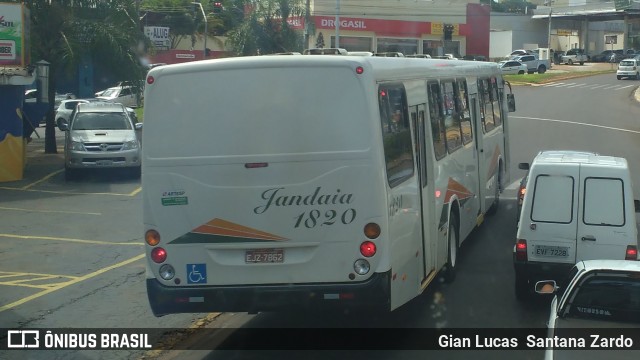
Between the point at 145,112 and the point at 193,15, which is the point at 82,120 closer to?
the point at 145,112

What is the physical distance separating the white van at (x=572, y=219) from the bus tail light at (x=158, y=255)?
472 centimetres

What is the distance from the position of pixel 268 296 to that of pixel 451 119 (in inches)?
219

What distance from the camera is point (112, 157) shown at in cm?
2377

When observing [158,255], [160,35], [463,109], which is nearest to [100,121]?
[463,109]

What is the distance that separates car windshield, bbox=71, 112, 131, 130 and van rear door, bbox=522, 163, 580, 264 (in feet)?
54.6

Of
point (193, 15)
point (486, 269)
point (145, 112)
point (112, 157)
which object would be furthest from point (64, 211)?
point (193, 15)

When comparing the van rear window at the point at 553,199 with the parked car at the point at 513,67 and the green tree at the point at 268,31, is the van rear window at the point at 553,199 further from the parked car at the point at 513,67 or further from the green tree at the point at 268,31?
the parked car at the point at 513,67

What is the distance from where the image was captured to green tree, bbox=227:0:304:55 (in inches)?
2039

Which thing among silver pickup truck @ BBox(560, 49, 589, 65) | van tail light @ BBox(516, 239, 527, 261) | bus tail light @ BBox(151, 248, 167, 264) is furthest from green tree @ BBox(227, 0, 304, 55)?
silver pickup truck @ BBox(560, 49, 589, 65)

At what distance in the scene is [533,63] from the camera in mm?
75188

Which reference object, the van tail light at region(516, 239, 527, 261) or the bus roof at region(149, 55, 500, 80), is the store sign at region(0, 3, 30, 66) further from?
the van tail light at region(516, 239, 527, 261)

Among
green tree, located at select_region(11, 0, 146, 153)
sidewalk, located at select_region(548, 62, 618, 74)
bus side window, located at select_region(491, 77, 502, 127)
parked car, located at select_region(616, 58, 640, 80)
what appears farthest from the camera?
sidewalk, located at select_region(548, 62, 618, 74)

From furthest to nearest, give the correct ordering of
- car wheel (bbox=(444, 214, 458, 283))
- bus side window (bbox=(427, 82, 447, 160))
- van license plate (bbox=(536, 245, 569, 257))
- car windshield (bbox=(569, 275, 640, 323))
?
car wheel (bbox=(444, 214, 458, 283)), bus side window (bbox=(427, 82, 447, 160)), van license plate (bbox=(536, 245, 569, 257)), car windshield (bbox=(569, 275, 640, 323))

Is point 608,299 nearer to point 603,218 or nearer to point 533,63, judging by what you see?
point 603,218
